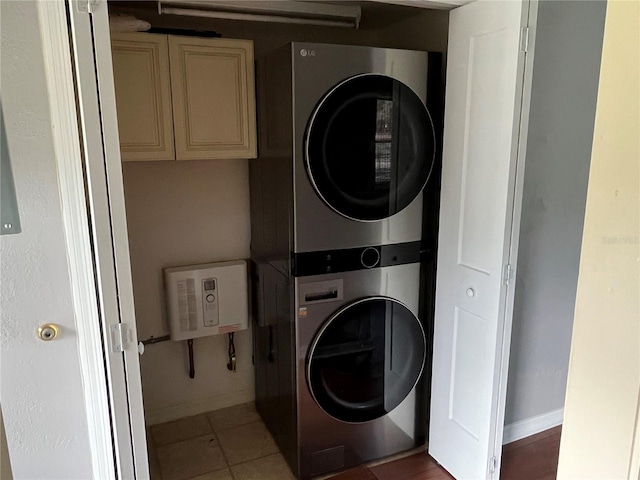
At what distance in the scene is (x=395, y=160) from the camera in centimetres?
198

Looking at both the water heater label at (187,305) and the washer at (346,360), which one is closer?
the washer at (346,360)

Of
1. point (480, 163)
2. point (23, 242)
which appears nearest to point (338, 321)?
point (480, 163)

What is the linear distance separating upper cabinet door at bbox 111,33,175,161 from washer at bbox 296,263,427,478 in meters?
0.86

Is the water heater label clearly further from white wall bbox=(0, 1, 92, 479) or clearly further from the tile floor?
white wall bbox=(0, 1, 92, 479)

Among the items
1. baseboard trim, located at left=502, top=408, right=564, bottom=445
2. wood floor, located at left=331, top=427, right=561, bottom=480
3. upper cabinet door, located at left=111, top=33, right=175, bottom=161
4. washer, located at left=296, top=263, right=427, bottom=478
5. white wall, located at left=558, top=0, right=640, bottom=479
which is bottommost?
wood floor, located at left=331, top=427, right=561, bottom=480

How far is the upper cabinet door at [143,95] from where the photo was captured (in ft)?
6.36

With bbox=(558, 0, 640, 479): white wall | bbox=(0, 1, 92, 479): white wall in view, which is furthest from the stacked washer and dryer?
bbox=(558, 0, 640, 479): white wall

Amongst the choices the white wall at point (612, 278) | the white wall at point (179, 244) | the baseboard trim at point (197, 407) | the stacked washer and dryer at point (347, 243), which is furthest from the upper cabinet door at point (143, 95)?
the white wall at point (612, 278)

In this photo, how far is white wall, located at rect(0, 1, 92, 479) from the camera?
1.18 metres

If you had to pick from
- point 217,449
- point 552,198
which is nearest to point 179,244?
point 217,449

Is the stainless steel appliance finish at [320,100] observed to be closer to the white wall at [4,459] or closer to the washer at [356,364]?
the washer at [356,364]

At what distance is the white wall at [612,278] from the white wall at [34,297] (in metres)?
1.21

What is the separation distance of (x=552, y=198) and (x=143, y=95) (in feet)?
6.17

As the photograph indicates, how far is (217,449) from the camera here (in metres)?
2.40
